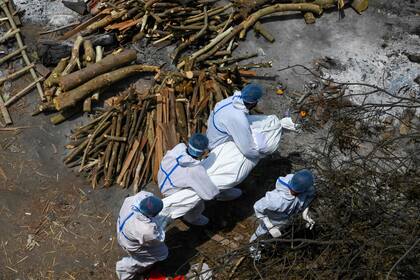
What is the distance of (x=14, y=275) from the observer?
8.97 meters

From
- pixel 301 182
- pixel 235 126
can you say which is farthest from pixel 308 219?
pixel 235 126

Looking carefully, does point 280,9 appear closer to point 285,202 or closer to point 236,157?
point 236,157

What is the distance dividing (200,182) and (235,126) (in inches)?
39.5

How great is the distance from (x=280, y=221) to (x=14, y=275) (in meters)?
4.12

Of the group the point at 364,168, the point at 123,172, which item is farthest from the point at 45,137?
the point at 364,168

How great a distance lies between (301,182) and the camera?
7719 mm

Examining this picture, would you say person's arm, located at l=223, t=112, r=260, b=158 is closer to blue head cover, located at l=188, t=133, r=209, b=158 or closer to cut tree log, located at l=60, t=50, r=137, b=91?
blue head cover, located at l=188, t=133, r=209, b=158

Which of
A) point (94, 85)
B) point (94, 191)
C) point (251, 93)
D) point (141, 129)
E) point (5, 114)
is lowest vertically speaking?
point (94, 191)

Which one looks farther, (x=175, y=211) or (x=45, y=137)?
(x=45, y=137)

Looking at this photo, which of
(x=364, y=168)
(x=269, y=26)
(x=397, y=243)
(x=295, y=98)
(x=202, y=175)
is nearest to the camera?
(x=397, y=243)

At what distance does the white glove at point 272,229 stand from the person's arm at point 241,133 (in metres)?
1.19

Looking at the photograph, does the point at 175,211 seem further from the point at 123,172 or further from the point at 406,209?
the point at 406,209

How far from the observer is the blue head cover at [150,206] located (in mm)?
7718

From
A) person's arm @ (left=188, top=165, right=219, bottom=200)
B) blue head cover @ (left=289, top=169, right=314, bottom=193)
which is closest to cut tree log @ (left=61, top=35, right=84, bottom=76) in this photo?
person's arm @ (left=188, top=165, right=219, bottom=200)
